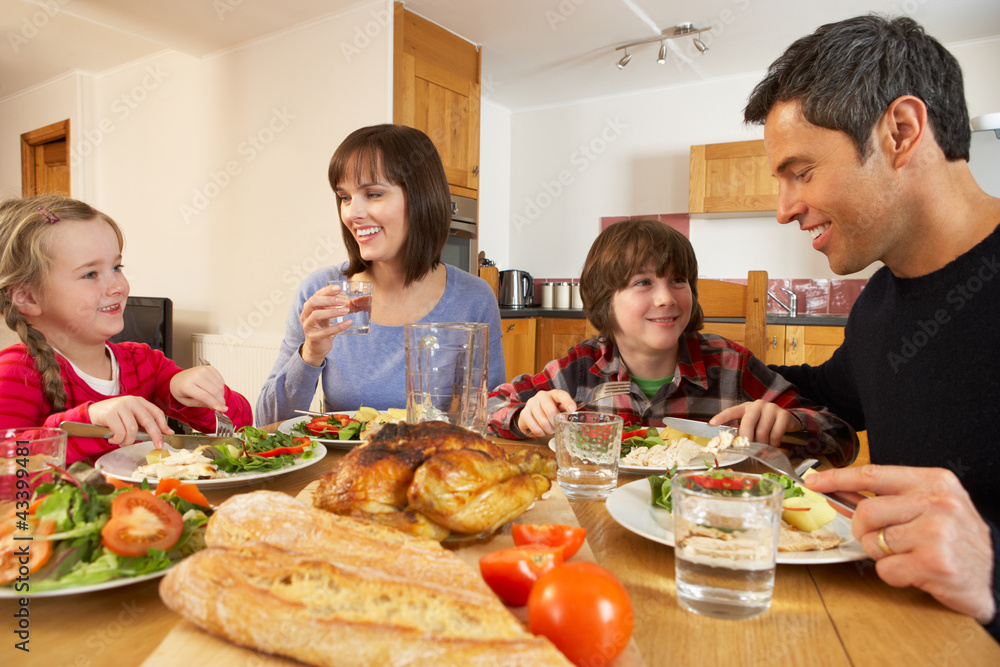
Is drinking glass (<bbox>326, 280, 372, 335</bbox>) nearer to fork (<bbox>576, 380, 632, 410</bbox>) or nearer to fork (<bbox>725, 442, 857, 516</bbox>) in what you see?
fork (<bbox>576, 380, 632, 410</bbox>)

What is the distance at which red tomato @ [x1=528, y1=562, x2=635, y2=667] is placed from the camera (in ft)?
1.75

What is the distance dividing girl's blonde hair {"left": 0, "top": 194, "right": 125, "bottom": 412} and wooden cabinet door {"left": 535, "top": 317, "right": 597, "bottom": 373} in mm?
4073

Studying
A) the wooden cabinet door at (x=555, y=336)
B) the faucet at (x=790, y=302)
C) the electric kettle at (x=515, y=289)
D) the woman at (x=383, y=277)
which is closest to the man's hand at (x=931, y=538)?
the woman at (x=383, y=277)

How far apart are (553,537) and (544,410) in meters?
0.77

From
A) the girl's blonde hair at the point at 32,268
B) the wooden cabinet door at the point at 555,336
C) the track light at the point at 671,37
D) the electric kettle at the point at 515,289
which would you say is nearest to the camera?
the girl's blonde hair at the point at 32,268

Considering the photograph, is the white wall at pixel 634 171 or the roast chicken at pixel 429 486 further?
the white wall at pixel 634 171

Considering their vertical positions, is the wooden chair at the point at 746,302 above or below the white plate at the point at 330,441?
above

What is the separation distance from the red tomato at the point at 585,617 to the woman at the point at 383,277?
155 centimetres

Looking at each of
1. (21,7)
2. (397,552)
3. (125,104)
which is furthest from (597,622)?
(125,104)

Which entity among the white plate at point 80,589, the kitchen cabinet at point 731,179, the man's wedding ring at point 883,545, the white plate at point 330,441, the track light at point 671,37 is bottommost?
the white plate at point 330,441

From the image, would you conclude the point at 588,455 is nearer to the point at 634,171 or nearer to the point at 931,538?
the point at 931,538

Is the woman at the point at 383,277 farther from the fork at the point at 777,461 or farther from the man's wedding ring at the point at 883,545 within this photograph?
the man's wedding ring at the point at 883,545

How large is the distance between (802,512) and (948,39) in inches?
223

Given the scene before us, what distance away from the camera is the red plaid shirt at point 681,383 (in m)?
1.86
